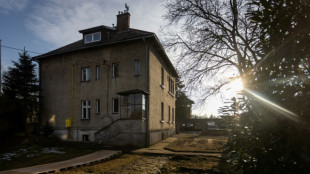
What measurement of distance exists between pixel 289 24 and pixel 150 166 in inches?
286

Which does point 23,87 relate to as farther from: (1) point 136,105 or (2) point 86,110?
(1) point 136,105

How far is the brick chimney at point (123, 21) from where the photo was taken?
19641mm

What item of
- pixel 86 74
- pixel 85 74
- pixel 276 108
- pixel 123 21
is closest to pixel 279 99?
pixel 276 108

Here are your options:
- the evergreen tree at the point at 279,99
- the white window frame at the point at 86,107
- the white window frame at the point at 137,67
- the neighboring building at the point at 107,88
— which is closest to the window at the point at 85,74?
the neighboring building at the point at 107,88

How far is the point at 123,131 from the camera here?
14.3 metres

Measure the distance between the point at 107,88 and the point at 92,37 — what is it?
5378 mm

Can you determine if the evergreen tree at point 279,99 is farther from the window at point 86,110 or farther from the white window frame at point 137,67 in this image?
the window at point 86,110

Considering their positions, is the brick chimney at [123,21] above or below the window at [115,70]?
above

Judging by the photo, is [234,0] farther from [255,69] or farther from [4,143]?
[4,143]

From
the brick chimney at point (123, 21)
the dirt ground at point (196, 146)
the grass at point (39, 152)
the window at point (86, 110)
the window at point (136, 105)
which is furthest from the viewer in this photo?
the brick chimney at point (123, 21)

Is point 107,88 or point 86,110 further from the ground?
point 107,88

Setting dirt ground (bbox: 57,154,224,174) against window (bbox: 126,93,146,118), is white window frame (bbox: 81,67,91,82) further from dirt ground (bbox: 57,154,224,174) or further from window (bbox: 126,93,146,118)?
dirt ground (bbox: 57,154,224,174)

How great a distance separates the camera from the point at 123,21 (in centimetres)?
1981

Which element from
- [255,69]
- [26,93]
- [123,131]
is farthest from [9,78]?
[255,69]
